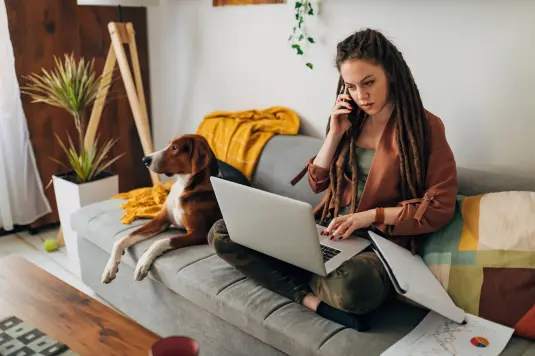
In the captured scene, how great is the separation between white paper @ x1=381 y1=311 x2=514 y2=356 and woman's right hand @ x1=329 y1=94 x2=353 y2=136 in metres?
0.64

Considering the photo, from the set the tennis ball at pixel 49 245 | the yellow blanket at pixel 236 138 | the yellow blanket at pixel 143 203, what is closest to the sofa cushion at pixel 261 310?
the yellow blanket at pixel 143 203

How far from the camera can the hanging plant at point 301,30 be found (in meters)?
2.29

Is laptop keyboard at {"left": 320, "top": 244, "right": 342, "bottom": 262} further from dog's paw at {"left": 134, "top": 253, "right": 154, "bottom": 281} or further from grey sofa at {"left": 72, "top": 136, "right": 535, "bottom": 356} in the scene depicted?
dog's paw at {"left": 134, "top": 253, "right": 154, "bottom": 281}

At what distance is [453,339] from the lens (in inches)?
52.5

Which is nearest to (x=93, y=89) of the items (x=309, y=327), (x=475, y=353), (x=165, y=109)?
(x=165, y=109)

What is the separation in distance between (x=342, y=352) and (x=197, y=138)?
998 mm

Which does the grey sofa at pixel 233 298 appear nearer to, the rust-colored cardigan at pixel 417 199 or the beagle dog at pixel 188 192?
the beagle dog at pixel 188 192

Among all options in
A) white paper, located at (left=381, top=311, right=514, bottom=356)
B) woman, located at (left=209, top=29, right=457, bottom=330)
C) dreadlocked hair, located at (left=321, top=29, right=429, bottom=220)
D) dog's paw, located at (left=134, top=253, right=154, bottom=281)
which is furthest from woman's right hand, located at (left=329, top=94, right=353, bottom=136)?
dog's paw, located at (left=134, top=253, right=154, bottom=281)

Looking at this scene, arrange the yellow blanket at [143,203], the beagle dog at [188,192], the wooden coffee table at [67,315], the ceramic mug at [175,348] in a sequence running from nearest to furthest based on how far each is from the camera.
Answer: the ceramic mug at [175,348], the wooden coffee table at [67,315], the beagle dog at [188,192], the yellow blanket at [143,203]

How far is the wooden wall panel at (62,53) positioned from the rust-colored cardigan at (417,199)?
6.56ft

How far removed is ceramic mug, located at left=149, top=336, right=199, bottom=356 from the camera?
3.38ft

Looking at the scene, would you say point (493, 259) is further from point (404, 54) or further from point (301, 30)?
point (301, 30)

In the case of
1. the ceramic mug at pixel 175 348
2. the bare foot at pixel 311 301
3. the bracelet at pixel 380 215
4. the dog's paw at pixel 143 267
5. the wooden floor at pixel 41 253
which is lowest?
the wooden floor at pixel 41 253

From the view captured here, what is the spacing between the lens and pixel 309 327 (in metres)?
1.44
